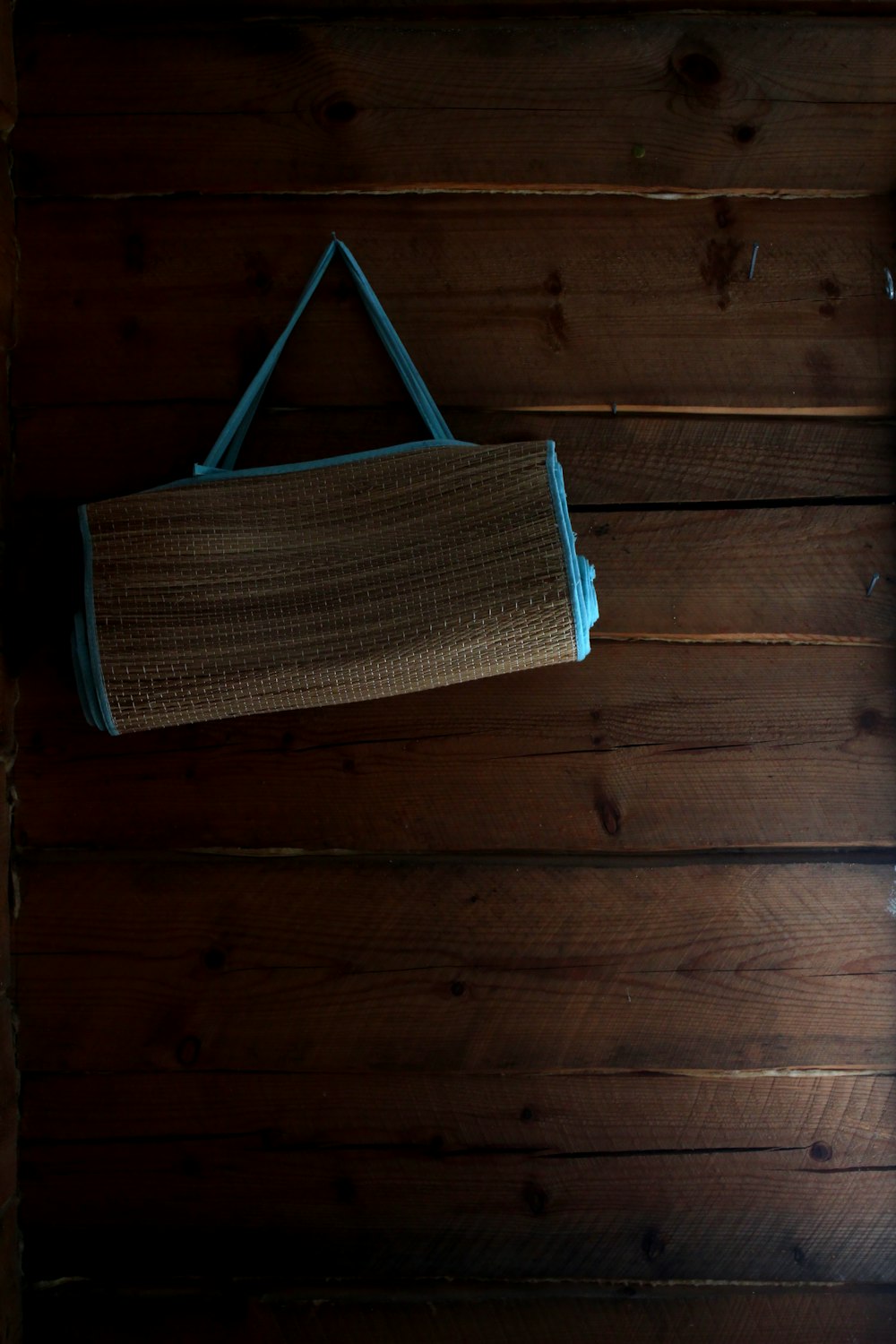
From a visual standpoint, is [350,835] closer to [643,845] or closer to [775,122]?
[643,845]

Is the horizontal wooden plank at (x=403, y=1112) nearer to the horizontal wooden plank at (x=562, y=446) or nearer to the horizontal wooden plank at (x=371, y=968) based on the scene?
the horizontal wooden plank at (x=371, y=968)

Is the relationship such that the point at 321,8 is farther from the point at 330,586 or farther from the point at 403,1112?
the point at 403,1112

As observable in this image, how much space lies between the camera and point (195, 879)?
3.16ft

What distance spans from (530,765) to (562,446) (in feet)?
1.07

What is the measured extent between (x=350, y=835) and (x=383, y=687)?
0.19m

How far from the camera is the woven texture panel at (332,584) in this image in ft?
2.70

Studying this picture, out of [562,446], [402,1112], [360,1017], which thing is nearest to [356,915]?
[360,1017]

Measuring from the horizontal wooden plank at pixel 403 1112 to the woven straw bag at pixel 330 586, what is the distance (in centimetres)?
39

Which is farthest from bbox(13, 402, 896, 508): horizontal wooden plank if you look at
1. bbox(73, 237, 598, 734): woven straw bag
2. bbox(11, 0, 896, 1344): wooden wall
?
bbox(73, 237, 598, 734): woven straw bag

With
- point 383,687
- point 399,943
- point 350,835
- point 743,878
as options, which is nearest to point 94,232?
point 383,687

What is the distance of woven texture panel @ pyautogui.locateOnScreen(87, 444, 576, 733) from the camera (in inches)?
32.4

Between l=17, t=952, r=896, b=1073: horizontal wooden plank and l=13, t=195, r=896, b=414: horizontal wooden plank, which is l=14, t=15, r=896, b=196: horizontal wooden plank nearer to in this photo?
l=13, t=195, r=896, b=414: horizontal wooden plank

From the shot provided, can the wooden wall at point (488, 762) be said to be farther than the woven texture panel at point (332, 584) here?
Yes

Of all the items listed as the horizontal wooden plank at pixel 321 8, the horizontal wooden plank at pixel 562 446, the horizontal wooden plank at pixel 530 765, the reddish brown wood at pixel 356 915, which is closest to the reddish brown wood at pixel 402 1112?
the reddish brown wood at pixel 356 915
